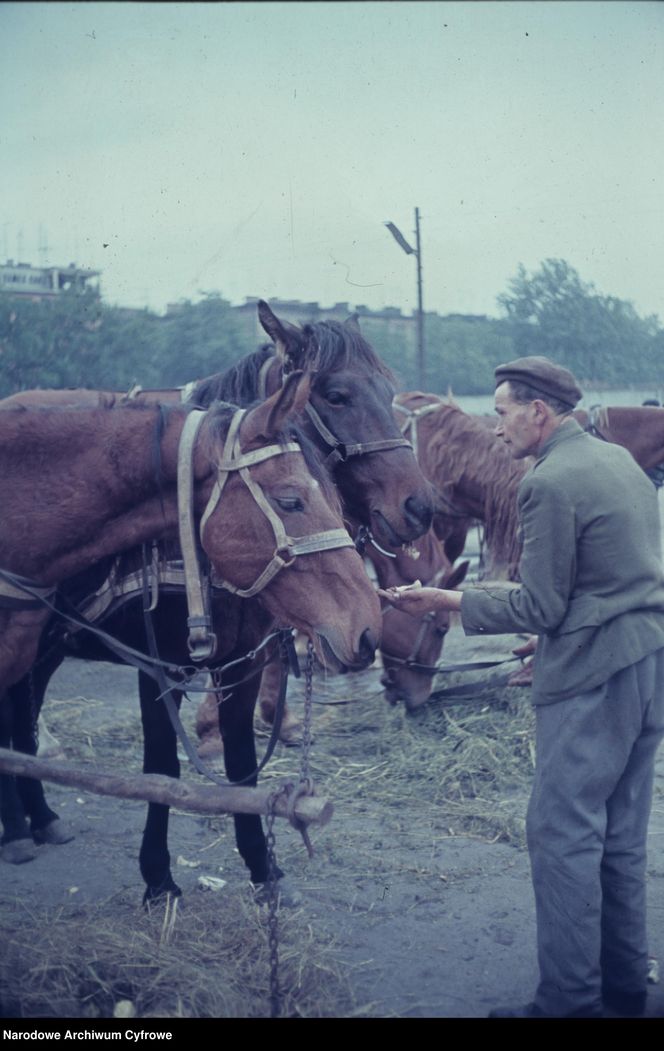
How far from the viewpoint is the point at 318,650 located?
287 cm

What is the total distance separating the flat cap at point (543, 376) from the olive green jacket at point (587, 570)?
0.20 m

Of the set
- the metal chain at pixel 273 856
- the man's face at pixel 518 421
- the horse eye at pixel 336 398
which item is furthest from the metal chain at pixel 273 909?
the horse eye at pixel 336 398

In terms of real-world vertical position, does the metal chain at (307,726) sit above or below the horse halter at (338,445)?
below

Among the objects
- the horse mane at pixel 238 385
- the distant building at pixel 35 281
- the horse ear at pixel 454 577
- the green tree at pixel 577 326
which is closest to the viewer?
the horse mane at pixel 238 385

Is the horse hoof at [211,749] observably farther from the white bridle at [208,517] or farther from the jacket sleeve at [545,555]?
the jacket sleeve at [545,555]

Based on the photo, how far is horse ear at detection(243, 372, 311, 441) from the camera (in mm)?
2828

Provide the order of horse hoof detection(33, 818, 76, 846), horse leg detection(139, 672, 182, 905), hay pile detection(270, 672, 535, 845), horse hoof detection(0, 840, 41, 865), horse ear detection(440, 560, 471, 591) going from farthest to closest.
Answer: horse ear detection(440, 560, 471, 591)
hay pile detection(270, 672, 535, 845)
horse hoof detection(33, 818, 76, 846)
horse hoof detection(0, 840, 41, 865)
horse leg detection(139, 672, 182, 905)

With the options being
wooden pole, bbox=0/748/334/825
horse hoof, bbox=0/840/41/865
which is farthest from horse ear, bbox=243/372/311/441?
horse hoof, bbox=0/840/41/865

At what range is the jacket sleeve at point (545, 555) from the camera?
2.68 meters

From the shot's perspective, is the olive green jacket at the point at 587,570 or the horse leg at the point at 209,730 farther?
the horse leg at the point at 209,730

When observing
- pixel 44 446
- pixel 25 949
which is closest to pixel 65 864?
pixel 25 949

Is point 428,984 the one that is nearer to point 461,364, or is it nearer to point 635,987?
point 635,987

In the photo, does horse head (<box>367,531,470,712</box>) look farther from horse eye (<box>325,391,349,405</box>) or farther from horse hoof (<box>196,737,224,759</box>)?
horse eye (<box>325,391,349,405</box>)

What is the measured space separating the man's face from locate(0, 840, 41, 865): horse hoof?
3138 millimetres
